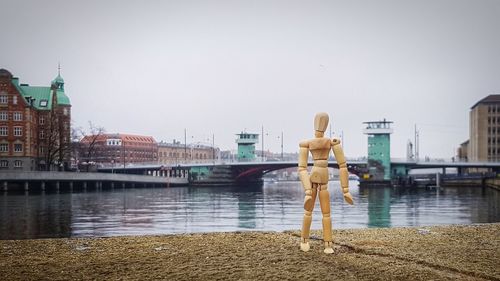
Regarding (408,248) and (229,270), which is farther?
(408,248)

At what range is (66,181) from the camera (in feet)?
257

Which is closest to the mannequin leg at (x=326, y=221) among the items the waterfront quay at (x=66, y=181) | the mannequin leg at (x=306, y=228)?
the mannequin leg at (x=306, y=228)

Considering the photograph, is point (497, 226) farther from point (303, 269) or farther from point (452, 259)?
point (303, 269)

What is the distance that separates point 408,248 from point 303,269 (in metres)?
3.64

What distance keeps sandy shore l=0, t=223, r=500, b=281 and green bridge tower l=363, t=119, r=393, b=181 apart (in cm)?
8859

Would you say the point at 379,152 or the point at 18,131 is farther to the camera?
the point at 379,152

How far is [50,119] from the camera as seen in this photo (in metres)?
88.2

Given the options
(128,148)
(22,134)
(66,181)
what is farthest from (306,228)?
(128,148)

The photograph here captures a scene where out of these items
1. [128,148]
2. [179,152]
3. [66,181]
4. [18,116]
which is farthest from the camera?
[179,152]

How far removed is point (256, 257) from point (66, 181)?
2847 inches

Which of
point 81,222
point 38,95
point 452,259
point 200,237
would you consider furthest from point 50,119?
point 452,259

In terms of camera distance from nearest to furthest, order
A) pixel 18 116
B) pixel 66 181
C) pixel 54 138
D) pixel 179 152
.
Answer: pixel 66 181, pixel 54 138, pixel 18 116, pixel 179 152

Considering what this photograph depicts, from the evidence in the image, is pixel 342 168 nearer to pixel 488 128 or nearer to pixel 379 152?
pixel 379 152

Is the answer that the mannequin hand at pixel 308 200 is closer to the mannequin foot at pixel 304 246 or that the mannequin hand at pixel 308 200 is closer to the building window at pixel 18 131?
the mannequin foot at pixel 304 246
